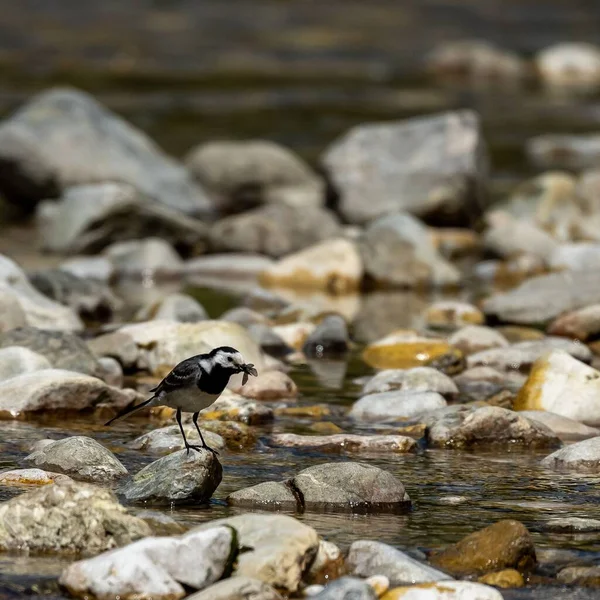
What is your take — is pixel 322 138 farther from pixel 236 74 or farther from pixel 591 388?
pixel 591 388

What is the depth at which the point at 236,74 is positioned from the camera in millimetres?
31859

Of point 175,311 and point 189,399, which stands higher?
point 189,399

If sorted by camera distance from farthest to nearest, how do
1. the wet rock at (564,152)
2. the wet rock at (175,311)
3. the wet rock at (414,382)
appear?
the wet rock at (564,152)
the wet rock at (175,311)
the wet rock at (414,382)

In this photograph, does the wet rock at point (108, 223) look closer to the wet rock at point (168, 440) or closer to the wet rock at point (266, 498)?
the wet rock at point (168, 440)

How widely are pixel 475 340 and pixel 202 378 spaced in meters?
4.55

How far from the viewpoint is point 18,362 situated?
8344 mm

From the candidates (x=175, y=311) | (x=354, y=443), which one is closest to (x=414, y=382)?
(x=354, y=443)

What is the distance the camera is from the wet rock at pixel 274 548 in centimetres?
500

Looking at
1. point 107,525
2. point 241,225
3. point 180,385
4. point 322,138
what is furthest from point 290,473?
point 322,138

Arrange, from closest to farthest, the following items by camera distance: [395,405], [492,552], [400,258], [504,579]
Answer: [504,579] → [492,552] → [395,405] → [400,258]

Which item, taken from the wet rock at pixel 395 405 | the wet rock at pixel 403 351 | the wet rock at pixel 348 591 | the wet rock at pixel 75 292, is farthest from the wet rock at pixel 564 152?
the wet rock at pixel 348 591

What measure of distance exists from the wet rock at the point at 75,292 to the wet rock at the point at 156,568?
21.6ft

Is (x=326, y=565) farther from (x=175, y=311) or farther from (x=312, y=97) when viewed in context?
(x=312, y=97)

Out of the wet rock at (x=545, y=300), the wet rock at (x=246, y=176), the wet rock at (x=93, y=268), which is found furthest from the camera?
the wet rock at (x=246, y=176)
